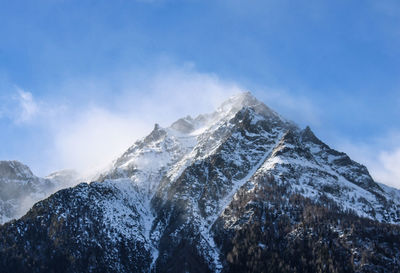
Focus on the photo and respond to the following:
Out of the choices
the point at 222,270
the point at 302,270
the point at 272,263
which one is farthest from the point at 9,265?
the point at 302,270

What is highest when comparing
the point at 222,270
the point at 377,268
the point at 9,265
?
the point at 377,268

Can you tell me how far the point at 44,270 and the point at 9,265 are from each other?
17834 millimetres

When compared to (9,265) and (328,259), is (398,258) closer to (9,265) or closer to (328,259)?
(328,259)

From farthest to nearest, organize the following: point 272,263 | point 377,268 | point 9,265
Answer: point 9,265
point 272,263
point 377,268

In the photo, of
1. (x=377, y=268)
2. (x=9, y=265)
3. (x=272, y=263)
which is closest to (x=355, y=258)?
(x=377, y=268)

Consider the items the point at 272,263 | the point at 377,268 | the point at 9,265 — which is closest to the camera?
A: the point at 377,268

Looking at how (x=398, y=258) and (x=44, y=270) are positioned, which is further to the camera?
(x=44, y=270)

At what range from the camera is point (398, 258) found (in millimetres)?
176125

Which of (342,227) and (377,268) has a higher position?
(342,227)

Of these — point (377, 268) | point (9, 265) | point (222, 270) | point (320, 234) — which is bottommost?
point (9, 265)

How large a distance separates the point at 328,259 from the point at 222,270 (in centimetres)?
5292

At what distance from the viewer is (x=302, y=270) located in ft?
596

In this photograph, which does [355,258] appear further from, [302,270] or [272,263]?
[272,263]

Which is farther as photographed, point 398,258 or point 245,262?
point 245,262
